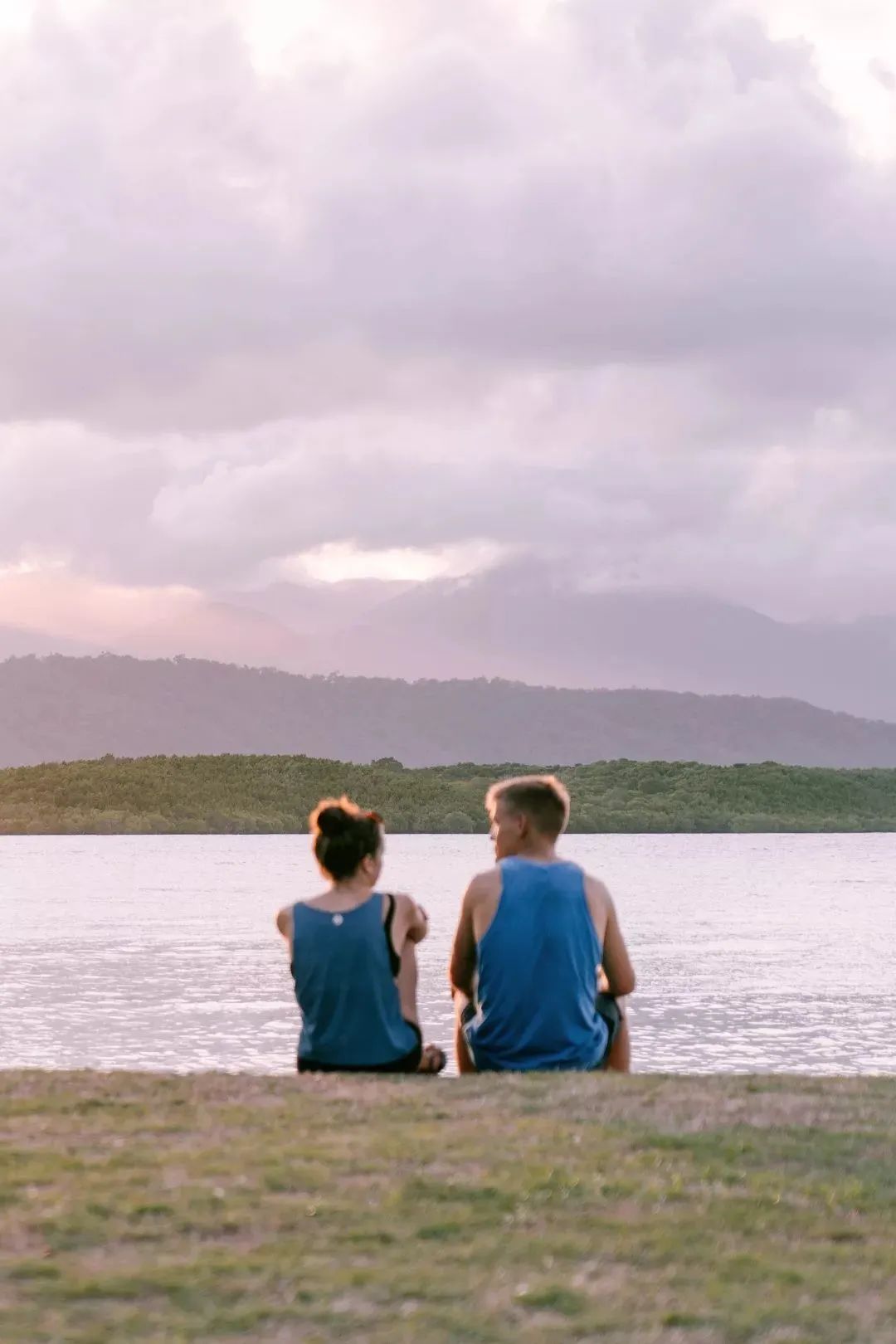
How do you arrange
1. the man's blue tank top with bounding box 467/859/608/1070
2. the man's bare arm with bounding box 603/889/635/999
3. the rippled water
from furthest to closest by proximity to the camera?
the rippled water → the man's bare arm with bounding box 603/889/635/999 → the man's blue tank top with bounding box 467/859/608/1070

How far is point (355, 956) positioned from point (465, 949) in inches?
20.2

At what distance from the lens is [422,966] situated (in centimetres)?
2700

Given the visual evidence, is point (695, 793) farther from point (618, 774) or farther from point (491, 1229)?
point (491, 1229)

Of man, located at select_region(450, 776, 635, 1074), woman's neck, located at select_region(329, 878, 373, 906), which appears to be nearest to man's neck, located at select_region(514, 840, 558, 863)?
man, located at select_region(450, 776, 635, 1074)

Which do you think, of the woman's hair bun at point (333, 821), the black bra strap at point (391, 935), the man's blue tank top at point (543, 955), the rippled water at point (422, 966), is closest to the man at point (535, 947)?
the man's blue tank top at point (543, 955)

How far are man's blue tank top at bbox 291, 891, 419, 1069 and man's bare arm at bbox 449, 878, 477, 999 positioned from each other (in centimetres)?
31

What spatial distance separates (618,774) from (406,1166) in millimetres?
126453

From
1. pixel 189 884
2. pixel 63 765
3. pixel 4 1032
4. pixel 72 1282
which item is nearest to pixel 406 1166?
pixel 72 1282

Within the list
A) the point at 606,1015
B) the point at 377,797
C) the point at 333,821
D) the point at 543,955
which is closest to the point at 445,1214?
the point at 543,955

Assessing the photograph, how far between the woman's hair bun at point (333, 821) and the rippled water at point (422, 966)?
271 inches

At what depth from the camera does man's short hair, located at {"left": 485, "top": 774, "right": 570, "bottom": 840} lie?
8.14 m

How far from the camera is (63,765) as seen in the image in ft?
399

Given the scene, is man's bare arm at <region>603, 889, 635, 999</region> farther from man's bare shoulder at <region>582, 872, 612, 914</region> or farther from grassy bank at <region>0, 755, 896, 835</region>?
grassy bank at <region>0, 755, 896, 835</region>

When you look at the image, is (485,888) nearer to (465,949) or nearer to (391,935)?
(465,949)
